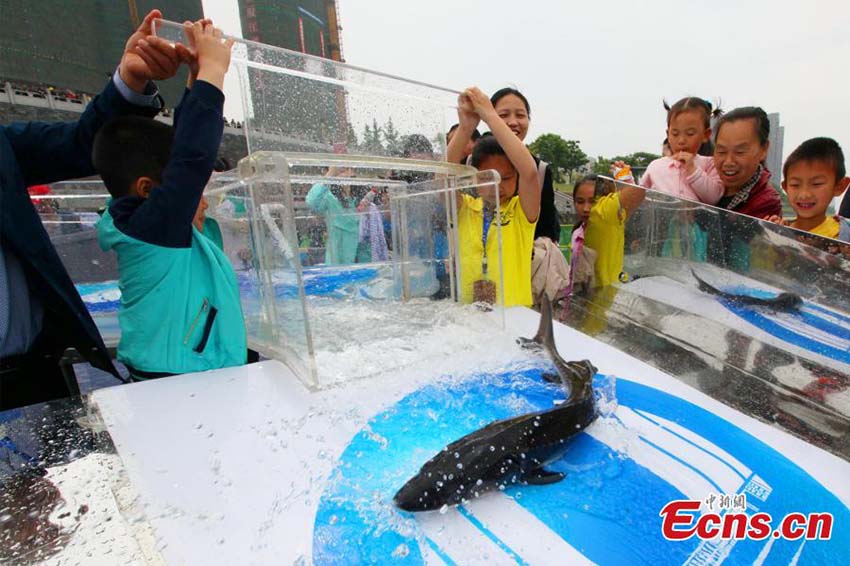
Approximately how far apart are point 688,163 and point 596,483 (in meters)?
2.67

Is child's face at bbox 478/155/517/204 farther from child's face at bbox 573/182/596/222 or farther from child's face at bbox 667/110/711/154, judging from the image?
child's face at bbox 667/110/711/154

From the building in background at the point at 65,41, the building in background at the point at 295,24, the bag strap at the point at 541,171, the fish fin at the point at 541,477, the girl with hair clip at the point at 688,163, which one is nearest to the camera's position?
the fish fin at the point at 541,477

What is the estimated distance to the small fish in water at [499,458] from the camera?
1061mm

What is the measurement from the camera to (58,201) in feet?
11.6

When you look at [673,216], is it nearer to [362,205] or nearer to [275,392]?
[362,205]

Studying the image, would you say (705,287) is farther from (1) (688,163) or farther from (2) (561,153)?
(2) (561,153)

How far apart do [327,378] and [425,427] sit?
50 centimetres

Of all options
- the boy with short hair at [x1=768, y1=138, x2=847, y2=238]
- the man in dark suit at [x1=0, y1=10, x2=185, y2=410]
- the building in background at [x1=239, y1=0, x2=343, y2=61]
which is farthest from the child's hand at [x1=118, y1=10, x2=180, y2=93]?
the building in background at [x1=239, y1=0, x2=343, y2=61]

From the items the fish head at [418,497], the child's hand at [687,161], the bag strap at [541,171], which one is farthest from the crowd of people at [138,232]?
the bag strap at [541,171]

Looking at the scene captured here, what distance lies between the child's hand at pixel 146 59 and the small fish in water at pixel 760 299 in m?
2.83

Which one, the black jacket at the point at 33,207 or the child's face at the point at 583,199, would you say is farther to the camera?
the child's face at the point at 583,199

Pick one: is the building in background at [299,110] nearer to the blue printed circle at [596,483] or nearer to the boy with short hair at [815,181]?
the blue printed circle at [596,483]

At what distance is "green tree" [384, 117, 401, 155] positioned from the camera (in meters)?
2.46

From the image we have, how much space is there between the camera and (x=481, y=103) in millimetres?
2393
